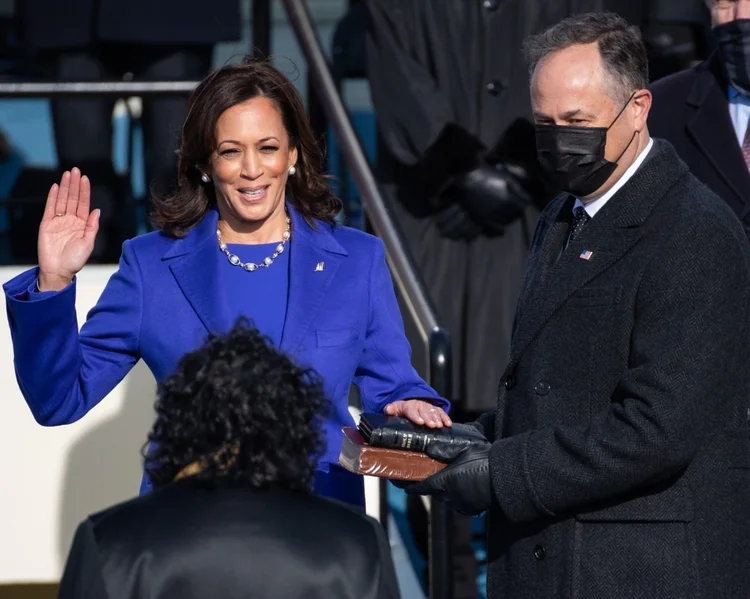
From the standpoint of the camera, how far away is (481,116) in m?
5.20

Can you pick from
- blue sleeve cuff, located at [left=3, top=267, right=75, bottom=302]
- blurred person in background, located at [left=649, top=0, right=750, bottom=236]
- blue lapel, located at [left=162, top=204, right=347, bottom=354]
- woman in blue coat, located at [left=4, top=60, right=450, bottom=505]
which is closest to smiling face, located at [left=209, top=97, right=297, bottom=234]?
woman in blue coat, located at [left=4, top=60, right=450, bottom=505]

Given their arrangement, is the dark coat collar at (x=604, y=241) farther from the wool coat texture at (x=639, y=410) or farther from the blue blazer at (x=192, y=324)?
the blue blazer at (x=192, y=324)

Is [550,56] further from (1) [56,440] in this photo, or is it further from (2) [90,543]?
(1) [56,440]

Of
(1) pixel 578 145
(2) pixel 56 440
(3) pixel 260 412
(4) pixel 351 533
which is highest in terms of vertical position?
(1) pixel 578 145

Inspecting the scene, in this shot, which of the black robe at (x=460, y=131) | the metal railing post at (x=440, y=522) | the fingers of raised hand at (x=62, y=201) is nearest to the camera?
the fingers of raised hand at (x=62, y=201)


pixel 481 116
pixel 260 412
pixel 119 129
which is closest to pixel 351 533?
pixel 260 412

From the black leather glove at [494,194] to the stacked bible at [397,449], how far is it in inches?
90.8

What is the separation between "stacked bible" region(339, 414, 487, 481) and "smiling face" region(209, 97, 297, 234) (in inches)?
23.1

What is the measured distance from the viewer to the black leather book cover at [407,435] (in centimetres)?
288

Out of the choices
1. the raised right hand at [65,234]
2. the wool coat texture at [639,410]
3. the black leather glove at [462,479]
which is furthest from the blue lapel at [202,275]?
the wool coat texture at [639,410]

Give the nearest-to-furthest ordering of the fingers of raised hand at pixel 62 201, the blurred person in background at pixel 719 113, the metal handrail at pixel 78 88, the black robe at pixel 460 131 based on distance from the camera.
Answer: the fingers of raised hand at pixel 62 201 → the blurred person in background at pixel 719 113 → the metal handrail at pixel 78 88 → the black robe at pixel 460 131

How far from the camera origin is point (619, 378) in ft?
8.82

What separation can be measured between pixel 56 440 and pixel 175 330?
126 centimetres

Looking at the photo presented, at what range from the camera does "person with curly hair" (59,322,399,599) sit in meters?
2.11
